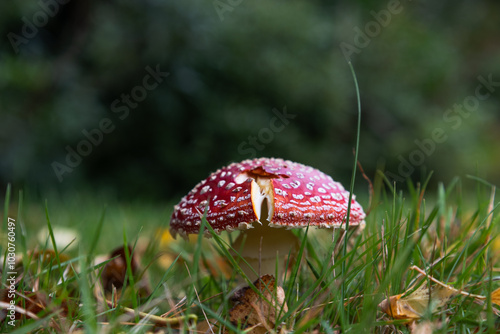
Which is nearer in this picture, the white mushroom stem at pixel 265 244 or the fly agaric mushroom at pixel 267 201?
the fly agaric mushroom at pixel 267 201

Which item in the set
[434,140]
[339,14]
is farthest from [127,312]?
[339,14]

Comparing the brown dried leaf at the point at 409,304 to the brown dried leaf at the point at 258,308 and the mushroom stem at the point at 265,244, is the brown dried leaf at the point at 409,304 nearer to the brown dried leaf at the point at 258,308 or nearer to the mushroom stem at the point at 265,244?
the brown dried leaf at the point at 258,308

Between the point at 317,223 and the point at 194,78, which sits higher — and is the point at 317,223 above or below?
below

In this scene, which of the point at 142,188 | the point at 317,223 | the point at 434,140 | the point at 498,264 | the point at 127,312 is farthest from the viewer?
the point at 434,140

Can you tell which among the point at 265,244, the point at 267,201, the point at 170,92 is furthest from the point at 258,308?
the point at 170,92

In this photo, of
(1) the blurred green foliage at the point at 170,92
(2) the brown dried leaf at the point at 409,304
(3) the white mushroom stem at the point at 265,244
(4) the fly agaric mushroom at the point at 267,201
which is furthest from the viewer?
(1) the blurred green foliage at the point at 170,92

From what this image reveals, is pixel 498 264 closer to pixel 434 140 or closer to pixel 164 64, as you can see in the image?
pixel 164 64

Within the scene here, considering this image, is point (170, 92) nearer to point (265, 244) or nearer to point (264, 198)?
point (265, 244)

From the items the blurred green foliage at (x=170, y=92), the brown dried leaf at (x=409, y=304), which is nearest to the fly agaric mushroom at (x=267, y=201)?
the brown dried leaf at (x=409, y=304)
